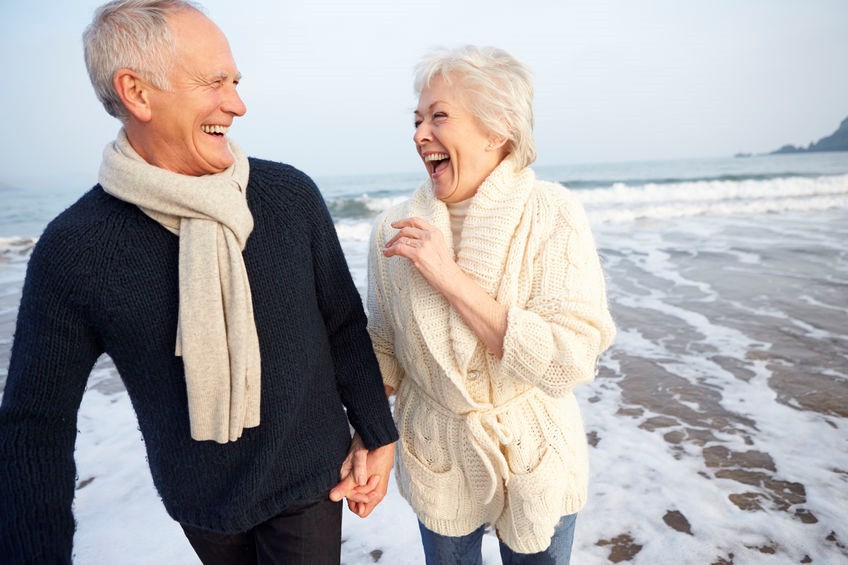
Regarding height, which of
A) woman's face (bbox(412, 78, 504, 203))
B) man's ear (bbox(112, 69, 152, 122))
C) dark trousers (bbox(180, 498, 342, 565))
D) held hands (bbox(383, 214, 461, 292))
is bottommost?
dark trousers (bbox(180, 498, 342, 565))

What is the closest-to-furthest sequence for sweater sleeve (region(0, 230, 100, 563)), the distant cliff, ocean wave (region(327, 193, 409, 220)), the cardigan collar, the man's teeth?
1. sweater sleeve (region(0, 230, 100, 563))
2. the man's teeth
3. the cardigan collar
4. ocean wave (region(327, 193, 409, 220))
5. the distant cliff

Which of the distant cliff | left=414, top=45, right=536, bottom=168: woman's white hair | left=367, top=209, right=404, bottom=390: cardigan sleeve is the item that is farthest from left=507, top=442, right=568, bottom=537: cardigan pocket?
the distant cliff

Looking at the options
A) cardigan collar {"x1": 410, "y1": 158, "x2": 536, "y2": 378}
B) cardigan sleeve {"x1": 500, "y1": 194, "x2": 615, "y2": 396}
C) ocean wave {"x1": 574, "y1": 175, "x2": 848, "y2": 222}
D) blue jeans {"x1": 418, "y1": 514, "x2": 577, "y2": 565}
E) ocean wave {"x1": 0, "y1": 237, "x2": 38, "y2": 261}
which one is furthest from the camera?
ocean wave {"x1": 574, "y1": 175, "x2": 848, "y2": 222}

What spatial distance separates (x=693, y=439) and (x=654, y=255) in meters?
6.19

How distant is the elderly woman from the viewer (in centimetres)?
152

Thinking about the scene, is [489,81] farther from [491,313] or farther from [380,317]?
[380,317]

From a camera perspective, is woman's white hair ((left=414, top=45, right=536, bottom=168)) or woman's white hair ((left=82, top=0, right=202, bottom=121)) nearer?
woman's white hair ((left=82, top=0, right=202, bottom=121))

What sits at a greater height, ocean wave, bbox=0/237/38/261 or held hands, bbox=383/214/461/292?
held hands, bbox=383/214/461/292

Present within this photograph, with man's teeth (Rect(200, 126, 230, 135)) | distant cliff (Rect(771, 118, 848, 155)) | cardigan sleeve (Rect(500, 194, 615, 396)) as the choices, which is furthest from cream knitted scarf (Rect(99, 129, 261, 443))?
distant cliff (Rect(771, 118, 848, 155))

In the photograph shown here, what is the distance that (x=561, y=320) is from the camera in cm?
Result: 150

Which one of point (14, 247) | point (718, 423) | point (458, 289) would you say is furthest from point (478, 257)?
point (14, 247)

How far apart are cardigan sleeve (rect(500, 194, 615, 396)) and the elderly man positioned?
56 cm

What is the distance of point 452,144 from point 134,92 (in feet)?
2.74

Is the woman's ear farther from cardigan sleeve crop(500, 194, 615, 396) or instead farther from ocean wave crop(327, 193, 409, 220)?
ocean wave crop(327, 193, 409, 220)
